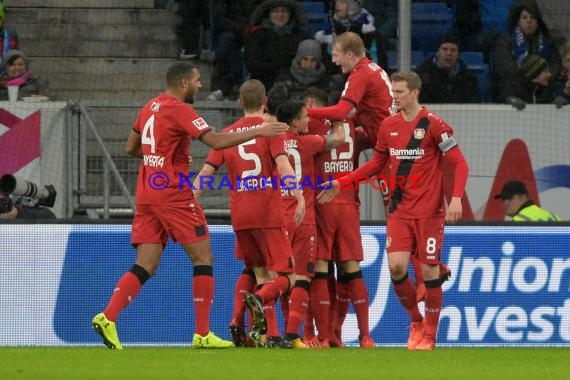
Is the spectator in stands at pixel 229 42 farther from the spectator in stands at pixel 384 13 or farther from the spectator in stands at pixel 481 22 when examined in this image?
the spectator in stands at pixel 481 22

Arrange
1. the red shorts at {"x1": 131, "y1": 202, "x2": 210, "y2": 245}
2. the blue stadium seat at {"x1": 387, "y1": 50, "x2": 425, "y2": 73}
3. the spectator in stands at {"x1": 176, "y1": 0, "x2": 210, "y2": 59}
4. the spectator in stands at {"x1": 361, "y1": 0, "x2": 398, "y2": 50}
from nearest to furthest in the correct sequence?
1. the red shorts at {"x1": 131, "y1": 202, "x2": 210, "y2": 245}
2. the blue stadium seat at {"x1": 387, "y1": 50, "x2": 425, "y2": 73}
3. the spectator in stands at {"x1": 361, "y1": 0, "x2": 398, "y2": 50}
4. the spectator in stands at {"x1": 176, "y1": 0, "x2": 210, "y2": 59}

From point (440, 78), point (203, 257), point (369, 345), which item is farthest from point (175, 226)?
point (440, 78)

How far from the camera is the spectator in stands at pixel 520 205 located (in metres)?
13.3

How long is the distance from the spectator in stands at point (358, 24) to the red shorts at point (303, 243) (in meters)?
4.32

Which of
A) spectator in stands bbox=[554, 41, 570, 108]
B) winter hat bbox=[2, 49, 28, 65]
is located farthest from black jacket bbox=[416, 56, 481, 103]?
winter hat bbox=[2, 49, 28, 65]

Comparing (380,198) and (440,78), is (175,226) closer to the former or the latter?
(380,198)

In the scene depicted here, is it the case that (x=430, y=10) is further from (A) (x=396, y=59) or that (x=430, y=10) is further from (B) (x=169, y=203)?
(B) (x=169, y=203)

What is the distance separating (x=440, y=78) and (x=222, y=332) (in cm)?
378

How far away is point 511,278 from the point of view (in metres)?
12.9

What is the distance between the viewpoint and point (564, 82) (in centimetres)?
1480

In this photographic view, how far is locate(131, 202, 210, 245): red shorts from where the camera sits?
10250 mm

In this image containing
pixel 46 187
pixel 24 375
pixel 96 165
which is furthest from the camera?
pixel 96 165

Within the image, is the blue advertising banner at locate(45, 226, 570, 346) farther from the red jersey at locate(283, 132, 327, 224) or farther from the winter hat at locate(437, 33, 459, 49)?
the winter hat at locate(437, 33, 459, 49)

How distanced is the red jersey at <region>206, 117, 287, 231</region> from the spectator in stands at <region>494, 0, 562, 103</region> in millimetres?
→ 4885
